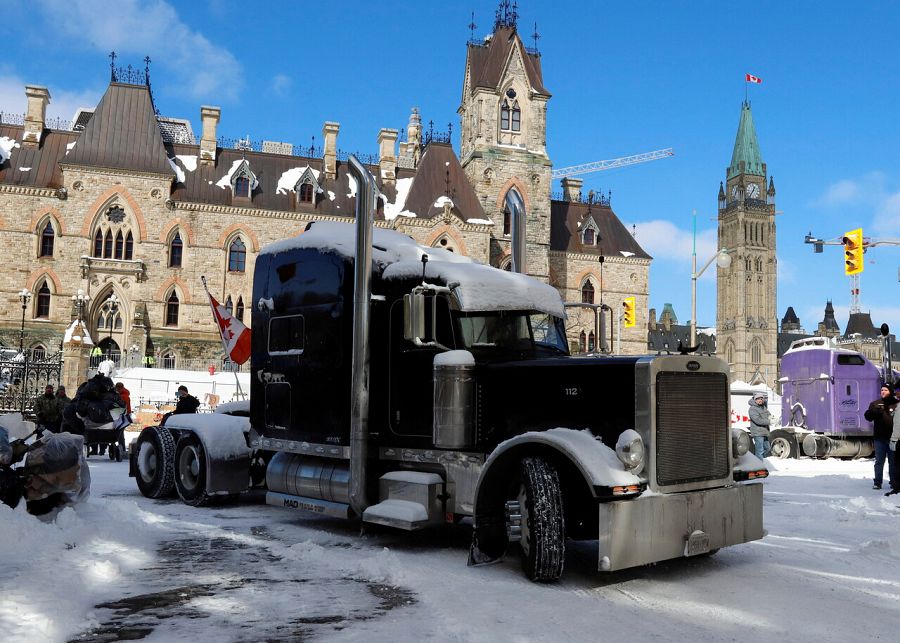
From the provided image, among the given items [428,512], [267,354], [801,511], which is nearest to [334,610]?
[428,512]

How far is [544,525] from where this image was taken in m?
6.11

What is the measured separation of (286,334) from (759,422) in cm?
1264

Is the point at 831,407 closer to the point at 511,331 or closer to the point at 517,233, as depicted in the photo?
the point at 517,233

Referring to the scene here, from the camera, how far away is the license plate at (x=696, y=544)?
629cm

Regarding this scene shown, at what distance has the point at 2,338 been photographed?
1556 inches

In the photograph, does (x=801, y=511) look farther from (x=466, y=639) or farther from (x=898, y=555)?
(x=466, y=639)

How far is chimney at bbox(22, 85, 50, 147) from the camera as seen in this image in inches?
1658

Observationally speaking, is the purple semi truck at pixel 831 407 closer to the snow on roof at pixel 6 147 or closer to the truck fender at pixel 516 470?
the truck fender at pixel 516 470

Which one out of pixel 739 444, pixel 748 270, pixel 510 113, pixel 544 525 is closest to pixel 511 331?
pixel 544 525

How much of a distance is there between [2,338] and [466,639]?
4182 centimetres

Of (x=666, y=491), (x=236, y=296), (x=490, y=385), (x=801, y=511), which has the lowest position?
(x=801, y=511)

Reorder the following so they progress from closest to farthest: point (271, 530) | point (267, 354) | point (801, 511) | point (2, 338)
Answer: point (271, 530) < point (267, 354) < point (801, 511) < point (2, 338)

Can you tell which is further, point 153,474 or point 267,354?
point 153,474

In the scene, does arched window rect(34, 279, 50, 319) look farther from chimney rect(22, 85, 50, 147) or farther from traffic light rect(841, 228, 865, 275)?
traffic light rect(841, 228, 865, 275)
